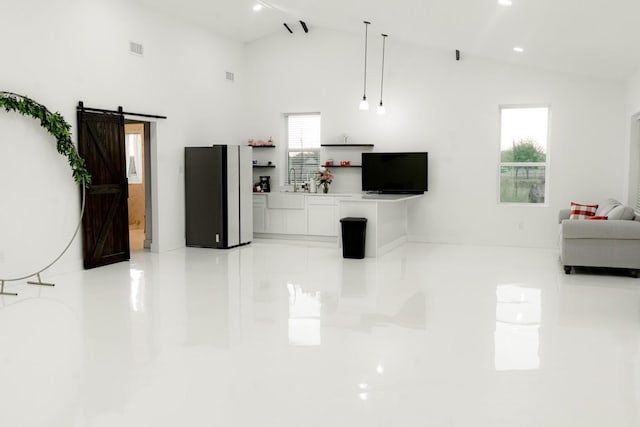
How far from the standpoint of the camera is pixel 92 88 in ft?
24.2

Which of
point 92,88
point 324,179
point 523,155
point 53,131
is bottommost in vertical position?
point 324,179

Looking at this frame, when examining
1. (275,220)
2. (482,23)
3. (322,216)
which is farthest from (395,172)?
(482,23)

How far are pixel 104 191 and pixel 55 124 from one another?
48.2 inches

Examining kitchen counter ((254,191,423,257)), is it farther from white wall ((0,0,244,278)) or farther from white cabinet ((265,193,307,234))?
white wall ((0,0,244,278))

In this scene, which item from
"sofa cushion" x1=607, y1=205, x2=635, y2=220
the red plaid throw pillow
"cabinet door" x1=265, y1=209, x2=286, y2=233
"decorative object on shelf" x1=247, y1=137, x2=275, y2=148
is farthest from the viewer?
"decorative object on shelf" x1=247, y1=137, x2=275, y2=148

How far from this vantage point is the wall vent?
8016 millimetres

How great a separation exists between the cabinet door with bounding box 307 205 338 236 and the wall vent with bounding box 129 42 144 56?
3719mm

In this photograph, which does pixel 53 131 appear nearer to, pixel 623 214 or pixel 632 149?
pixel 623 214

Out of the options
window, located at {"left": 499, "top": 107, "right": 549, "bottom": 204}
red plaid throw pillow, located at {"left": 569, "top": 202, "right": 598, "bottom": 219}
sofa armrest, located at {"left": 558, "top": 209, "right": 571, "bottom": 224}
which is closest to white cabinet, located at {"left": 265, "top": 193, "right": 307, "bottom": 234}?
window, located at {"left": 499, "top": 107, "right": 549, "bottom": 204}

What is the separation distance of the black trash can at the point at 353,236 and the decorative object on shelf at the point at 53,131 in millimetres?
3401

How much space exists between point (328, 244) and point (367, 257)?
1633 millimetres

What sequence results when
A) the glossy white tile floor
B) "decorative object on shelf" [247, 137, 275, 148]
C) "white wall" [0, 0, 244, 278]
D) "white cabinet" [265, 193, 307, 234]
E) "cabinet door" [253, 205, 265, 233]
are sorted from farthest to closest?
1. "decorative object on shelf" [247, 137, 275, 148]
2. "cabinet door" [253, 205, 265, 233]
3. "white cabinet" [265, 193, 307, 234]
4. "white wall" [0, 0, 244, 278]
5. the glossy white tile floor

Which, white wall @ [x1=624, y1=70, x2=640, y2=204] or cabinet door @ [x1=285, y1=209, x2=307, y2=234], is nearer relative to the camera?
white wall @ [x1=624, y1=70, x2=640, y2=204]

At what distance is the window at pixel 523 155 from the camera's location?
9320 mm
